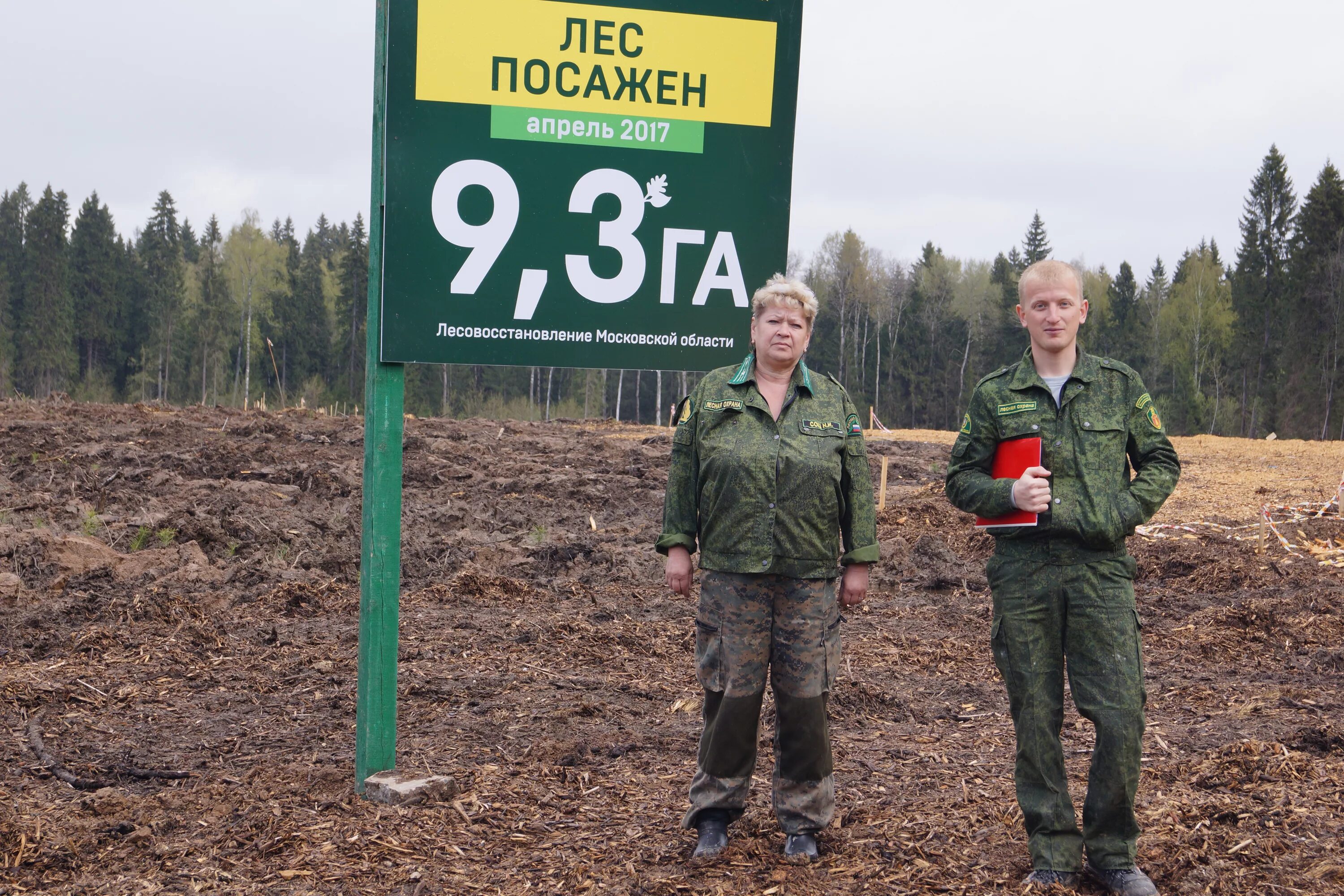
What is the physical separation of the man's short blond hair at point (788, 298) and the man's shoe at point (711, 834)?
1670mm

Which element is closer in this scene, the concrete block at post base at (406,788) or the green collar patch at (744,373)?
the green collar patch at (744,373)

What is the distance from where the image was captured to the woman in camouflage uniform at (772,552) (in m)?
3.58

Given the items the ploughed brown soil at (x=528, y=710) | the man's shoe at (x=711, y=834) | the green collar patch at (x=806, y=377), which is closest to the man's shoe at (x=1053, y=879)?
the ploughed brown soil at (x=528, y=710)

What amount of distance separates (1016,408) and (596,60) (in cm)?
208

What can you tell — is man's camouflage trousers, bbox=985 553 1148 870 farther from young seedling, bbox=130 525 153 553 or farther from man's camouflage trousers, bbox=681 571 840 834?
young seedling, bbox=130 525 153 553

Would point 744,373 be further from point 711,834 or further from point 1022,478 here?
point 711,834

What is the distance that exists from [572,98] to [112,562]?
7114mm

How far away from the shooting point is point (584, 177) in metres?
4.27

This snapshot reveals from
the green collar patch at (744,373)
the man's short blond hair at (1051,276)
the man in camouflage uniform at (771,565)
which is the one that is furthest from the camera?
the green collar patch at (744,373)

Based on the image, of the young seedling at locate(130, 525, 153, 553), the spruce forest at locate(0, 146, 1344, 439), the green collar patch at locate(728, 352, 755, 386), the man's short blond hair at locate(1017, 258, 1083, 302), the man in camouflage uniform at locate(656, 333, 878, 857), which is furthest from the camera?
the spruce forest at locate(0, 146, 1344, 439)

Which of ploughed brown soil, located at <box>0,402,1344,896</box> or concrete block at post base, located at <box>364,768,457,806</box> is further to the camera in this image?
concrete block at post base, located at <box>364,768,457,806</box>

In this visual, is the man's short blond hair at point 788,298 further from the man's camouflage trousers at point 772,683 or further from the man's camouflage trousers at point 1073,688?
the man's camouflage trousers at point 1073,688

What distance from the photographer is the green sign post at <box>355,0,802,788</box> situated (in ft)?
13.6

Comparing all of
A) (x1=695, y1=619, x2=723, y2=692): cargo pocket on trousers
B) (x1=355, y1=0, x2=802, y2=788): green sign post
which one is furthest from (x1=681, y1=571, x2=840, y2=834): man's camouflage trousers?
(x1=355, y1=0, x2=802, y2=788): green sign post
